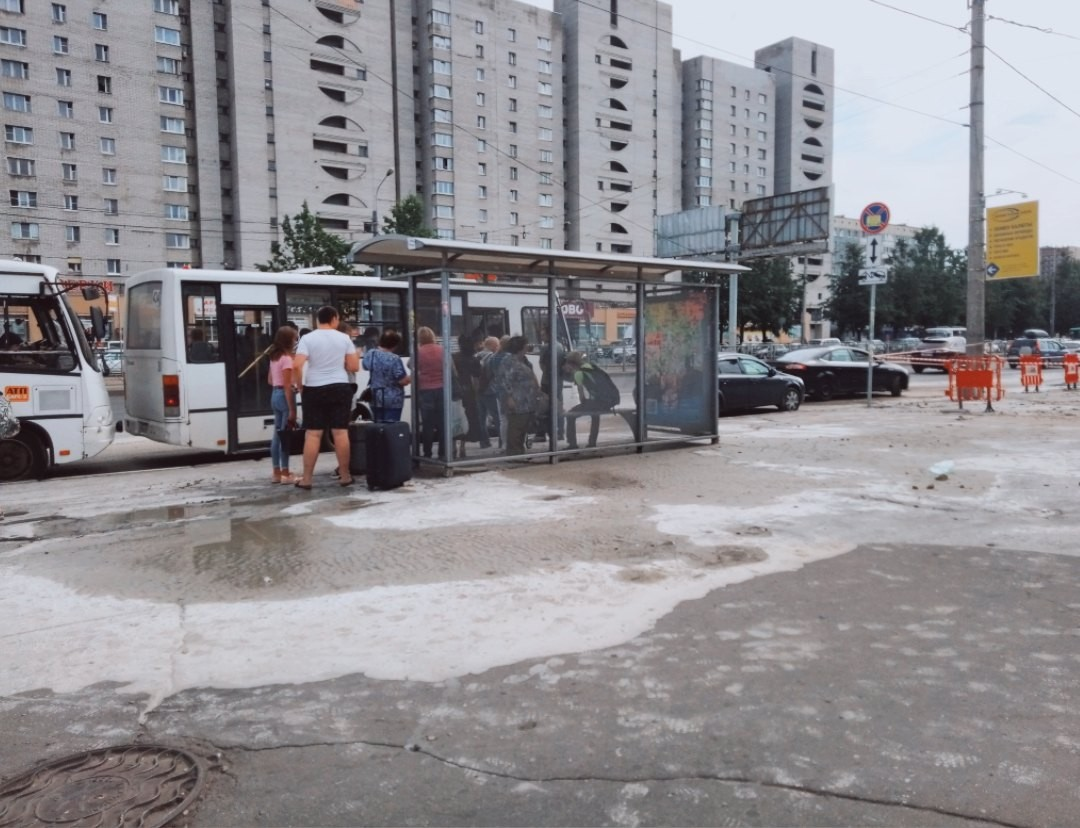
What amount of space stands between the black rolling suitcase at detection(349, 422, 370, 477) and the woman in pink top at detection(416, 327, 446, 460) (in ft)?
3.00

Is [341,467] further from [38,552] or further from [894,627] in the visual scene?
[894,627]

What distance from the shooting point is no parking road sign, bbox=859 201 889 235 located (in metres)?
17.8

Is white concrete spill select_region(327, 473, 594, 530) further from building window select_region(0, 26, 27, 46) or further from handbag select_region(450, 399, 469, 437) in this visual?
building window select_region(0, 26, 27, 46)

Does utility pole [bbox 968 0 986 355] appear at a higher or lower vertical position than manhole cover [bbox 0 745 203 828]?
higher

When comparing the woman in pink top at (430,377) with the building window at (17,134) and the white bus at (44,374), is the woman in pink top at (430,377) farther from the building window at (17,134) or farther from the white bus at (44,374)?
the building window at (17,134)

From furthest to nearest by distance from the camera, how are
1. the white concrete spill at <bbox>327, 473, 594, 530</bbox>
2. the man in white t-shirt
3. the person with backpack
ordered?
the person with backpack
the man in white t-shirt
the white concrete spill at <bbox>327, 473, 594, 530</bbox>

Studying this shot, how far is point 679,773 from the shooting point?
3.13 meters

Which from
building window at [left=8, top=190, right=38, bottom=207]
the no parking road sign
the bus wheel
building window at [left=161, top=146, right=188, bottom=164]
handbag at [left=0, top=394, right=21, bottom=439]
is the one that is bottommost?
the bus wheel

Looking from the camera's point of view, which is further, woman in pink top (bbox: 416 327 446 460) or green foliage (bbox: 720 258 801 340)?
green foliage (bbox: 720 258 801 340)

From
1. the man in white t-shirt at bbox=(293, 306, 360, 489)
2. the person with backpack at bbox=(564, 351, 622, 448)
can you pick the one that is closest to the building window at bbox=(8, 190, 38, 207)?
the man in white t-shirt at bbox=(293, 306, 360, 489)

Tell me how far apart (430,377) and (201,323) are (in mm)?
3437

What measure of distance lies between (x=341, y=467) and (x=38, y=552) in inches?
123

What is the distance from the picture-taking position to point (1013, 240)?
25031 mm

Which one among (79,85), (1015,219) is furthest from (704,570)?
(79,85)
